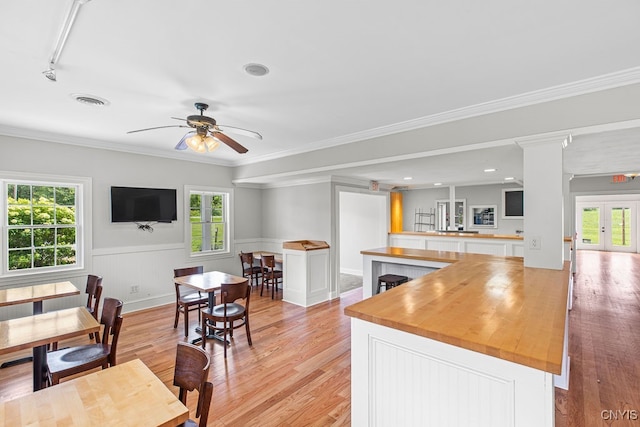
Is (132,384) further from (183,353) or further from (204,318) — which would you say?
(204,318)

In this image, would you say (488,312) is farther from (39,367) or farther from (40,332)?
(39,367)

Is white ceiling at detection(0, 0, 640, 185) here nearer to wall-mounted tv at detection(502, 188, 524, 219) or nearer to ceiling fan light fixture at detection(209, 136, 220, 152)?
ceiling fan light fixture at detection(209, 136, 220, 152)

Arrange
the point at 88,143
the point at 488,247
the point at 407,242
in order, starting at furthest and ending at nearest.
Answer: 1. the point at 407,242
2. the point at 488,247
3. the point at 88,143

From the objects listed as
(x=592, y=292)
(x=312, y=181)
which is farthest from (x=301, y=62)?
(x=592, y=292)

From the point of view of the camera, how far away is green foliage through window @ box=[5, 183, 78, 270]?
390cm

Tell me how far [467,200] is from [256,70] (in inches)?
312

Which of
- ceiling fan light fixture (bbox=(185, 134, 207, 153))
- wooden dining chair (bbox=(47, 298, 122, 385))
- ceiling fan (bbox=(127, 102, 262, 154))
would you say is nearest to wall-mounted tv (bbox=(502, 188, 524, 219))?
ceiling fan (bbox=(127, 102, 262, 154))

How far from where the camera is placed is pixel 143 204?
15.9 feet

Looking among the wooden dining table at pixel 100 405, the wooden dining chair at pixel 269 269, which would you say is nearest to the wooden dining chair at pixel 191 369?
the wooden dining table at pixel 100 405

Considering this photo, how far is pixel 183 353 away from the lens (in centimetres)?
161

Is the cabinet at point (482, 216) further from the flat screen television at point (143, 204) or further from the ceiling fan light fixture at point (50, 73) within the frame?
the ceiling fan light fixture at point (50, 73)

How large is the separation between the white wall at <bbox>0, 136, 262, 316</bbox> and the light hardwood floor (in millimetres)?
556

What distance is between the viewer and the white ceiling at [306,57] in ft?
5.23

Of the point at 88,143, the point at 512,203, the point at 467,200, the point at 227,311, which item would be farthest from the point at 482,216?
the point at 88,143
